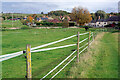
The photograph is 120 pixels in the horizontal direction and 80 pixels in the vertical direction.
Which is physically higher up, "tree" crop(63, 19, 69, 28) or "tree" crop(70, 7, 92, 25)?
"tree" crop(70, 7, 92, 25)

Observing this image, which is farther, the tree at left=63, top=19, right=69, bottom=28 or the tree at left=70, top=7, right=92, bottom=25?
the tree at left=70, top=7, right=92, bottom=25

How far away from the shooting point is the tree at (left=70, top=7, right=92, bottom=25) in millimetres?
59688

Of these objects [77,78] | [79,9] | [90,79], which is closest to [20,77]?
[77,78]

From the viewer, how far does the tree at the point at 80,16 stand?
196 feet

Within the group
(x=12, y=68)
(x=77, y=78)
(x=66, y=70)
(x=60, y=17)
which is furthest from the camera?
(x=60, y=17)

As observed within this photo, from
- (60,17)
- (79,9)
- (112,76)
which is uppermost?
(79,9)

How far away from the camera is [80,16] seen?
59875mm

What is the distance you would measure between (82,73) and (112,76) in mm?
1113

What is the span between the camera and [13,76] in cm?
517

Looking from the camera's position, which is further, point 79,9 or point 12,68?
point 79,9

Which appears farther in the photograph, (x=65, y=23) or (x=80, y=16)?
(x=80, y=16)

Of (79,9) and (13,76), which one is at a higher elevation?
(79,9)

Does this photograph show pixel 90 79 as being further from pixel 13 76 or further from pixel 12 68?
pixel 12 68

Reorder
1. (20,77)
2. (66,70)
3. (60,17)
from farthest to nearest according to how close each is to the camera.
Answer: (60,17)
(66,70)
(20,77)
